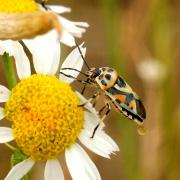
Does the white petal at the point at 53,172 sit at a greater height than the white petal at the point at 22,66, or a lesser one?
lesser

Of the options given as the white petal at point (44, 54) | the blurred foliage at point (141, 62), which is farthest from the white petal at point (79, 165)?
the blurred foliage at point (141, 62)

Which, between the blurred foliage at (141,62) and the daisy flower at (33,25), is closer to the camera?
the daisy flower at (33,25)

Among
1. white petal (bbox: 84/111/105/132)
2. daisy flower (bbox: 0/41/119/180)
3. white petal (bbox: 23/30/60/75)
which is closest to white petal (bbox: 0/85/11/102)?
daisy flower (bbox: 0/41/119/180)

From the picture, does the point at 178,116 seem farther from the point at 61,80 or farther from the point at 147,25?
the point at 61,80

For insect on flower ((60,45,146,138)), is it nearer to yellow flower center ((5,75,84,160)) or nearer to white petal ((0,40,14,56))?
yellow flower center ((5,75,84,160))

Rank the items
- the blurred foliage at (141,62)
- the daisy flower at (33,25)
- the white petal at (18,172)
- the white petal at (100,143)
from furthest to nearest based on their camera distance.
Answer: the blurred foliage at (141,62) → the white petal at (100,143) → the white petal at (18,172) → the daisy flower at (33,25)

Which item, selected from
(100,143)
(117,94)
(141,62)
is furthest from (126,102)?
(141,62)

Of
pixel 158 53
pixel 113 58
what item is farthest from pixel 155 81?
pixel 113 58

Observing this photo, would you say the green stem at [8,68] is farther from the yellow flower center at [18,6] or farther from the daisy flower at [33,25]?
the daisy flower at [33,25]

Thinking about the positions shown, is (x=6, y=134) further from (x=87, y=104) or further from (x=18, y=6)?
(x=18, y=6)
